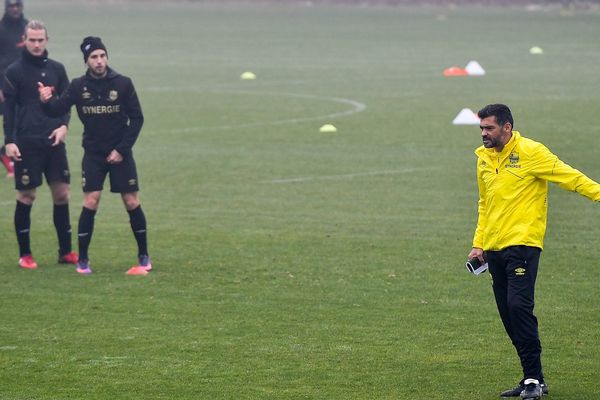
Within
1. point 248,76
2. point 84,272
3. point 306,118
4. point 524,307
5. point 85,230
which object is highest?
point 524,307

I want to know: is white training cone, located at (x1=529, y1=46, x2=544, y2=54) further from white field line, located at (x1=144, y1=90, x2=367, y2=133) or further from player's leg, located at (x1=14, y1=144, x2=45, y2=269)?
player's leg, located at (x1=14, y1=144, x2=45, y2=269)

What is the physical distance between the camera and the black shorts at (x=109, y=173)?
42.6 ft

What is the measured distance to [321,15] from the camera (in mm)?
64375

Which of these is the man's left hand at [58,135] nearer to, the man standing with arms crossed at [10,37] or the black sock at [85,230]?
the black sock at [85,230]

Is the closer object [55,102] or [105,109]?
[105,109]

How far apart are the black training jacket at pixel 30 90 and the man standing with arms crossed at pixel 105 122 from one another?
0.45 meters

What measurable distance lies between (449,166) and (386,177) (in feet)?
4.26

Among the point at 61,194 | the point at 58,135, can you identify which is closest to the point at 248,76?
the point at 61,194

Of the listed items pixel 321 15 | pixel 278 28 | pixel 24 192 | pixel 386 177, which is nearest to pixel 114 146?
pixel 24 192

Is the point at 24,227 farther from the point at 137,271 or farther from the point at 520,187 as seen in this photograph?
the point at 520,187

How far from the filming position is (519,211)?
8805 millimetres

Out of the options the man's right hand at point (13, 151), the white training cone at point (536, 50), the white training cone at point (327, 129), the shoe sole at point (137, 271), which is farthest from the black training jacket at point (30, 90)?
the white training cone at point (536, 50)

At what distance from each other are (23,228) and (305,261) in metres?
2.85

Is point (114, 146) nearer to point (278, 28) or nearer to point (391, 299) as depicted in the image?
point (391, 299)
